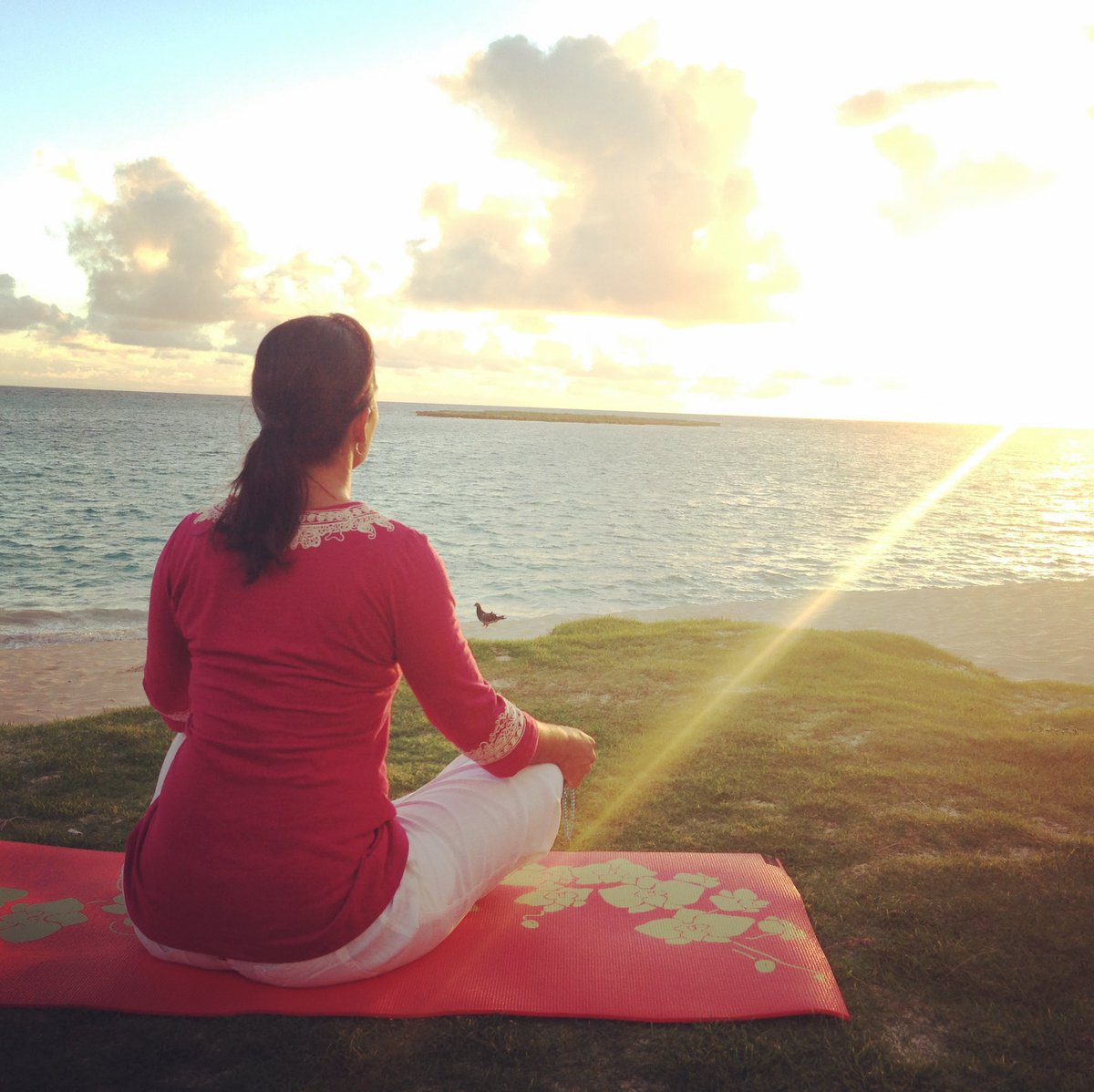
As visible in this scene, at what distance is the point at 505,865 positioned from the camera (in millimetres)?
3029

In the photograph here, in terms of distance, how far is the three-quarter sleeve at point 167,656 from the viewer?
102 inches

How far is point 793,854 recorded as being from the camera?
429 centimetres

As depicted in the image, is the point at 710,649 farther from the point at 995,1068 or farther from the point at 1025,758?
the point at 995,1068

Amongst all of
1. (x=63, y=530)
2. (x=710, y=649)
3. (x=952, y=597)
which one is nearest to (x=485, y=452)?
(x=63, y=530)

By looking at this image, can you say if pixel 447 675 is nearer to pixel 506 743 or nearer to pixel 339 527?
pixel 506 743

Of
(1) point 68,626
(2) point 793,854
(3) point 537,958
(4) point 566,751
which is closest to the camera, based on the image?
(4) point 566,751

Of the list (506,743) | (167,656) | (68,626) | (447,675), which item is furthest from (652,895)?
(68,626)

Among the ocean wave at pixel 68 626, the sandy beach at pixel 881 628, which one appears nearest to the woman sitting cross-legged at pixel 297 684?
the sandy beach at pixel 881 628

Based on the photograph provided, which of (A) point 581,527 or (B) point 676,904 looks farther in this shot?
(A) point 581,527

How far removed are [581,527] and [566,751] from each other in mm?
30499

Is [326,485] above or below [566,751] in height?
above

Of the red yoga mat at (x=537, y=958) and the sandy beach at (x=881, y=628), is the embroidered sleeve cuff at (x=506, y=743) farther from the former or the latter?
the sandy beach at (x=881, y=628)

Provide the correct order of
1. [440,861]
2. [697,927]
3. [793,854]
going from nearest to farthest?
[440,861] → [697,927] → [793,854]

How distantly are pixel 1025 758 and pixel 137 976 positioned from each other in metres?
5.48
